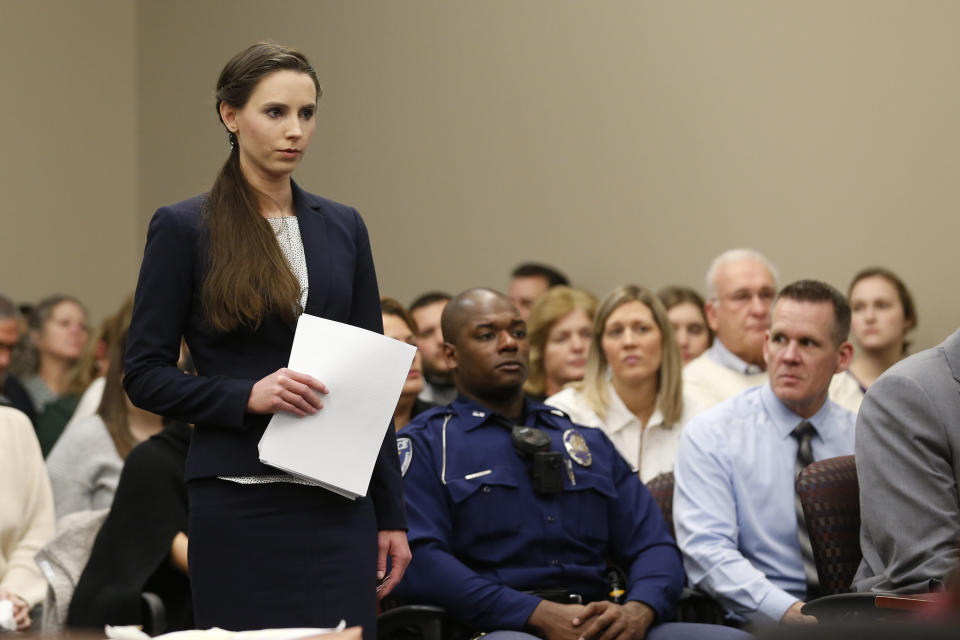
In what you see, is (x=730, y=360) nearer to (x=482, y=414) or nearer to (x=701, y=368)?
(x=701, y=368)

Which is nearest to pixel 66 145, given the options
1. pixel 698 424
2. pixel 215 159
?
pixel 215 159

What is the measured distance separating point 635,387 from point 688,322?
128 centimetres

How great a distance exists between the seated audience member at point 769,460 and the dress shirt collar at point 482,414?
0.40 meters

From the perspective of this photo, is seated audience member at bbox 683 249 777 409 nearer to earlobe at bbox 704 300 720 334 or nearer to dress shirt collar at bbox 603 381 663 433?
earlobe at bbox 704 300 720 334

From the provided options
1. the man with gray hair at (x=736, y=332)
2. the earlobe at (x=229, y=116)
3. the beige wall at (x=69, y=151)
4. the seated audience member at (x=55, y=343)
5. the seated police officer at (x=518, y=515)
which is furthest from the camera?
the beige wall at (x=69, y=151)

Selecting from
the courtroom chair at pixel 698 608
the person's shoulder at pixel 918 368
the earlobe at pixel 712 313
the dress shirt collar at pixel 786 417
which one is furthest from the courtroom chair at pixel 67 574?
the earlobe at pixel 712 313

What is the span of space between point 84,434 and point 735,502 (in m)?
2.12

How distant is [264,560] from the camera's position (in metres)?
1.96

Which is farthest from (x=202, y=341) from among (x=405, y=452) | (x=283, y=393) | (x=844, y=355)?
(x=844, y=355)

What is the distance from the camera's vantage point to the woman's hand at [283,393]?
1.92 meters

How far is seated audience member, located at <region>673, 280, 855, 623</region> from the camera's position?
10.2 feet

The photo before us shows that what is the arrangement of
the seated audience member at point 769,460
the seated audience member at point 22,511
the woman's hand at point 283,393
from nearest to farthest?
the woman's hand at point 283,393
the seated audience member at point 769,460
the seated audience member at point 22,511

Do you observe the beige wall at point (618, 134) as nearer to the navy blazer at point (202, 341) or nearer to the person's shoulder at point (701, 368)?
the person's shoulder at point (701, 368)

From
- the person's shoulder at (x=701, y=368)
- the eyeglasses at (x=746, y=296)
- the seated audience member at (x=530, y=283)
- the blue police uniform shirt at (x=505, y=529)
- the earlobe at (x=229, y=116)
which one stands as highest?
the seated audience member at (x=530, y=283)
